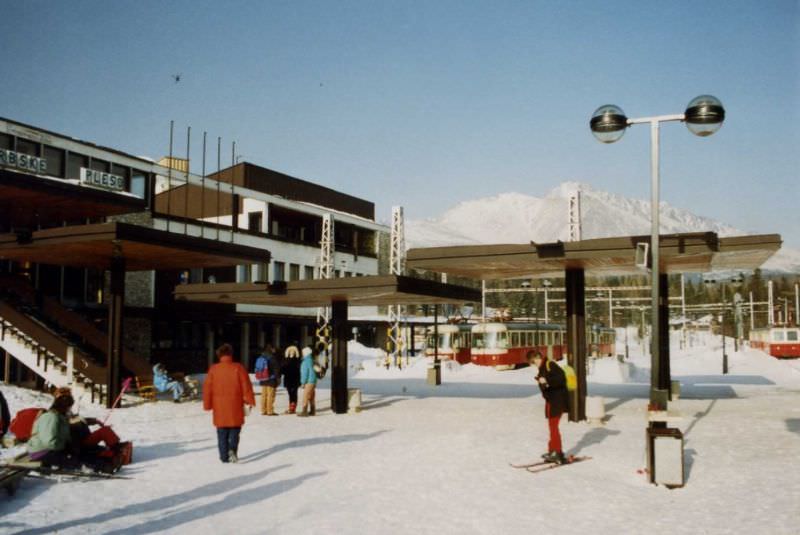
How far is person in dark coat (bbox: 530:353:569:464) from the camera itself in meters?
12.0

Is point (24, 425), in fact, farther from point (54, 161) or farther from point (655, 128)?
point (54, 161)

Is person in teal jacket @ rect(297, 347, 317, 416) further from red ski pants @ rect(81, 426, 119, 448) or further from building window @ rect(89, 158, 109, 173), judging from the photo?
building window @ rect(89, 158, 109, 173)

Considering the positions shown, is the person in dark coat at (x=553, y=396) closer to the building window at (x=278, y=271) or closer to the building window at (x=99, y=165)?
the building window at (x=99, y=165)

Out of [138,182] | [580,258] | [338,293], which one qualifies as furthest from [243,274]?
[580,258]

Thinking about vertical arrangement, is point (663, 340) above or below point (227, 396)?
above

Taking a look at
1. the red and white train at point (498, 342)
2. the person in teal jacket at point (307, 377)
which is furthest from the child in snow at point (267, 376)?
the red and white train at point (498, 342)

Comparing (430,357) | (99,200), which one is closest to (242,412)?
(99,200)

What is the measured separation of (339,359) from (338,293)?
2.04 metres

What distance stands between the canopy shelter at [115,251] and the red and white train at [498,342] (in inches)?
851

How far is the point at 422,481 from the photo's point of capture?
→ 11000 millimetres

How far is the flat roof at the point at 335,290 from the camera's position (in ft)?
63.2

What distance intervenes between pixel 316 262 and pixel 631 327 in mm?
129691

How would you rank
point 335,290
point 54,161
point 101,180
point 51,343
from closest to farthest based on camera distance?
1. point 335,290
2. point 51,343
3. point 54,161
4. point 101,180

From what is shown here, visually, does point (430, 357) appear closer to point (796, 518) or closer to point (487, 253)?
point (487, 253)
